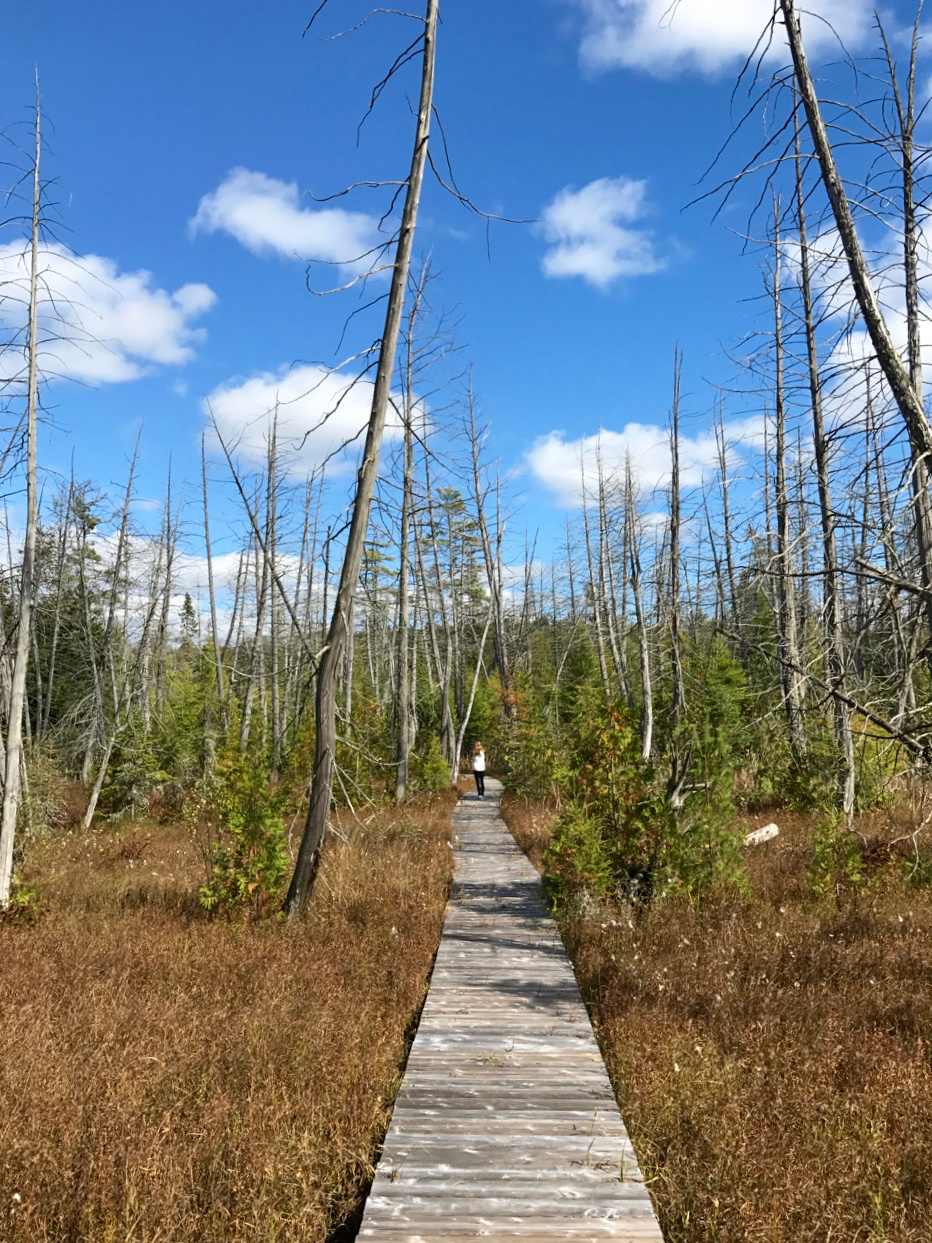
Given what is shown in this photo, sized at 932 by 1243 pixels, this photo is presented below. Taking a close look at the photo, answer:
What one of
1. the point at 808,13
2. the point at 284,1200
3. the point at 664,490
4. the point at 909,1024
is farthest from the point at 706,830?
the point at 664,490

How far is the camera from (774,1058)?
462cm

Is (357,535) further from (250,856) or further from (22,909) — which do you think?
(22,909)

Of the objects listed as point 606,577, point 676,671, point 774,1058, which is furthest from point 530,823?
point 606,577

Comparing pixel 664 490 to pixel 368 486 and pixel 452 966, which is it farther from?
pixel 452 966

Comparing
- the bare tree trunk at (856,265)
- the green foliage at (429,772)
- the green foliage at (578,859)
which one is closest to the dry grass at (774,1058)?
the green foliage at (578,859)

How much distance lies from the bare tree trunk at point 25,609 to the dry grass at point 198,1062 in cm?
102

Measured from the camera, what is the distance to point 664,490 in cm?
1948

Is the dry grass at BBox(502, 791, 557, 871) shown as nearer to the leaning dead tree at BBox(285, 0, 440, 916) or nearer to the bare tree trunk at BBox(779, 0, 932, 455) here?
the leaning dead tree at BBox(285, 0, 440, 916)

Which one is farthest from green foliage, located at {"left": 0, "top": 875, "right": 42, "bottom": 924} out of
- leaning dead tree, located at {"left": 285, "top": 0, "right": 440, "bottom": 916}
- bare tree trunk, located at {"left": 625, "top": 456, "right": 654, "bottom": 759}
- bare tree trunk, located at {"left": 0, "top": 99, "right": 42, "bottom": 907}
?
bare tree trunk, located at {"left": 625, "top": 456, "right": 654, "bottom": 759}

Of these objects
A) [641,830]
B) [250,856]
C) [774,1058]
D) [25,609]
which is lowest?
[774,1058]

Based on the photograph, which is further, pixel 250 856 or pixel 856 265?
pixel 250 856

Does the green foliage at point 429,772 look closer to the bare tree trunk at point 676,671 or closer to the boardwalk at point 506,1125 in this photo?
the bare tree trunk at point 676,671

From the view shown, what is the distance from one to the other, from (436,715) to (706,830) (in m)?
27.7

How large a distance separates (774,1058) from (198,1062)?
3476 millimetres
